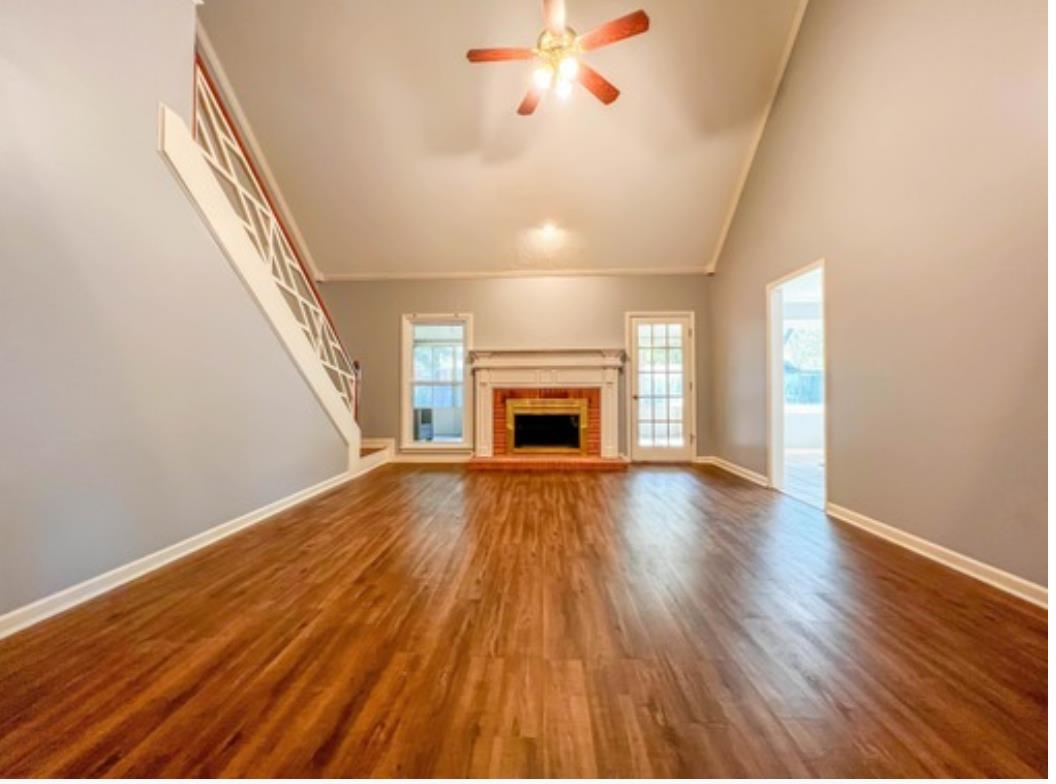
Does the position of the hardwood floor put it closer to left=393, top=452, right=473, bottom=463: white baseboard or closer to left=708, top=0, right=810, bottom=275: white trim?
left=393, top=452, right=473, bottom=463: white baseboard

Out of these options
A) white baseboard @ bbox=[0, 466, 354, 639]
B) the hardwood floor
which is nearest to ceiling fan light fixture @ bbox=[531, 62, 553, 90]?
the hardwood floor

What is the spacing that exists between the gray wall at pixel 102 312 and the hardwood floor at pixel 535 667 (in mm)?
398

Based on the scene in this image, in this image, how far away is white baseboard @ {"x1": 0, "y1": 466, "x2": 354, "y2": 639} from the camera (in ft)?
5.92

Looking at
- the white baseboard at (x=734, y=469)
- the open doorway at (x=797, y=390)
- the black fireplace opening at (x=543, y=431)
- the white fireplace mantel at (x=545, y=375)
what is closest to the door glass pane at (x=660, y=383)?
the white fireplace mantel at (x=545, y=375)

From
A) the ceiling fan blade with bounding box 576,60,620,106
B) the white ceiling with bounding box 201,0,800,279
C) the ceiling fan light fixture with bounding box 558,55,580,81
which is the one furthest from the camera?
the white ceiling with bounding box 201,0,800,279

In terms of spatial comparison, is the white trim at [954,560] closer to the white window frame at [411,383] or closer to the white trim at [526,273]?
the white trim at [526,273]

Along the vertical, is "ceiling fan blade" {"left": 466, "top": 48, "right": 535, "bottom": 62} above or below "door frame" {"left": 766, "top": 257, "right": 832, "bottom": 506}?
above

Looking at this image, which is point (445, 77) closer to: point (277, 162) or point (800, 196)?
point (277, 162)

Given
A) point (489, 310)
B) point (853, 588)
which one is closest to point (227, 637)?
point (853, 588)

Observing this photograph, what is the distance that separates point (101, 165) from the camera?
2.14 metres

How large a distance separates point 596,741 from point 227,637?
1.50m

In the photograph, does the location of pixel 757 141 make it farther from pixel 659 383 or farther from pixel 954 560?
pixel 954 560

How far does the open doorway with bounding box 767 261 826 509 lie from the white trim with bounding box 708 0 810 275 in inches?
43.9

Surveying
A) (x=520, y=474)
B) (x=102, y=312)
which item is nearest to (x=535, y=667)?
(x=102, y=312)
